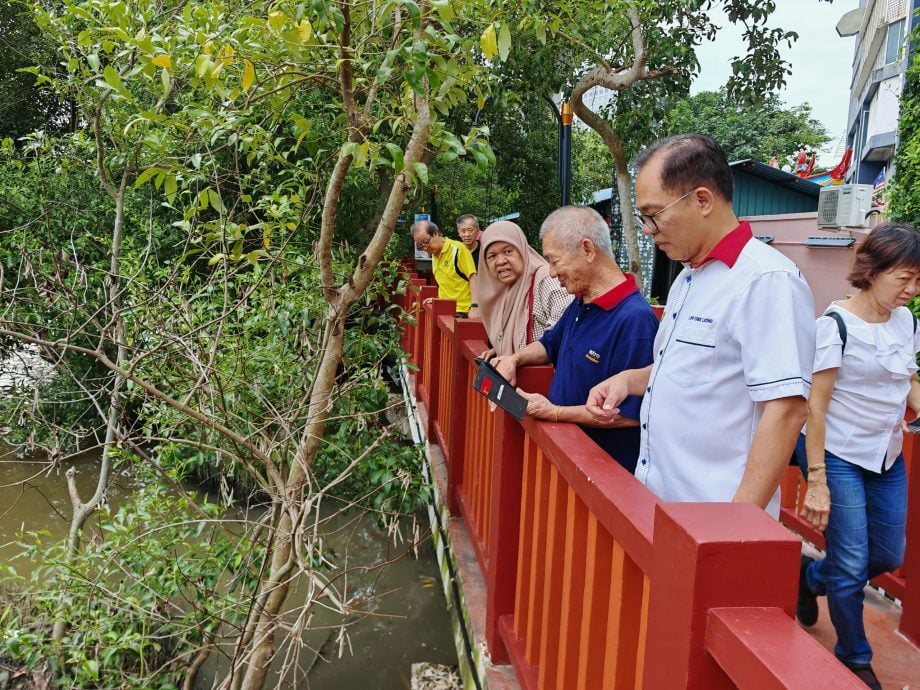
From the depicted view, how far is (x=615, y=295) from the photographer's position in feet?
7.69

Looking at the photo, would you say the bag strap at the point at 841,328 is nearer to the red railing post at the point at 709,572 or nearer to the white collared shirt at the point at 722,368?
the white collared shirt at the point at 722,368

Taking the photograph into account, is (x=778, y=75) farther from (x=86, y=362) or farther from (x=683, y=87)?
(x=86, y=362)

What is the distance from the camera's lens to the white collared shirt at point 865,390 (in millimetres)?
2459

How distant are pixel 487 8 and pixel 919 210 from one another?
15.0 ft

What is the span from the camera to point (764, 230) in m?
13.5

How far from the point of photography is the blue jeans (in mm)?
2484

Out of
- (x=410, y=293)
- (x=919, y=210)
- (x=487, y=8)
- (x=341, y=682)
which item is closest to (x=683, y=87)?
(x=919, y=210)

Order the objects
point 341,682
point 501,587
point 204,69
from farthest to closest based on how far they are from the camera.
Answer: point 341,682 < point 501,587 < point 204,69

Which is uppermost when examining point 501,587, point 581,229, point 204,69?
point 204,69

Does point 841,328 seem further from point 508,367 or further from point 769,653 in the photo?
point 769,653

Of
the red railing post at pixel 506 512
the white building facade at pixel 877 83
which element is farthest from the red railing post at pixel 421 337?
the white building facade at pixel 877 83

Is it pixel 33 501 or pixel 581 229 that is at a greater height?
pixel 581 229

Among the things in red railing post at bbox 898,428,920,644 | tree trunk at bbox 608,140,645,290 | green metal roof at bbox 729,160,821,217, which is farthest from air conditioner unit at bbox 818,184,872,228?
red railing post at bbox 898,428,920,644

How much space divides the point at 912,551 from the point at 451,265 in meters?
4.65
